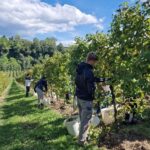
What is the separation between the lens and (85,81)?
921 centimetres

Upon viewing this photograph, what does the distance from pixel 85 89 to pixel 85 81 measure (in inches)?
10.2

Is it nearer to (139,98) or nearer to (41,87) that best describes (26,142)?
(139,98)

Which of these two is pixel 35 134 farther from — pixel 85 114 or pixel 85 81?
pixel 85 81

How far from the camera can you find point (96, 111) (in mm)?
12867

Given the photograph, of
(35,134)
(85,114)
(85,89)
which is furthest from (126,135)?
(35,134)

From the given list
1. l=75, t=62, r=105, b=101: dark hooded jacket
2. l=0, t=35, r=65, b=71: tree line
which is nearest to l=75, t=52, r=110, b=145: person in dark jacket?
l=75, t=62, r=105, b=101: dark hooded jacket

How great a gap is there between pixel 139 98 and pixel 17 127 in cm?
536

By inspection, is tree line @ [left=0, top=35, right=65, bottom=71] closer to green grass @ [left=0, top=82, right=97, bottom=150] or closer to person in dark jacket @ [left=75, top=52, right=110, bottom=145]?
green grass @ [left=0, top=82, right=97, bottom=150]

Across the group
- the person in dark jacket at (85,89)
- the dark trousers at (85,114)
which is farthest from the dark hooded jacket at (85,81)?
the dark trousers at (85,114)

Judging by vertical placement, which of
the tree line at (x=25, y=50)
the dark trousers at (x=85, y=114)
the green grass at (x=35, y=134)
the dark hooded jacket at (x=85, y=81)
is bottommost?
the green grass at (x=35, y=134)

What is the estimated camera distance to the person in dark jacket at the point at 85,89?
912 cm

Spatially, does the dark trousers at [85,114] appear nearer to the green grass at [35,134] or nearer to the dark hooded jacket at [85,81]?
the dark hooded jacket at [85,81]

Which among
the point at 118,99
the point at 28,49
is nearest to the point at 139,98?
the point at 118,99

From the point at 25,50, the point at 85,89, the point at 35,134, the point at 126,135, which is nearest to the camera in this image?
the point at 85,89
